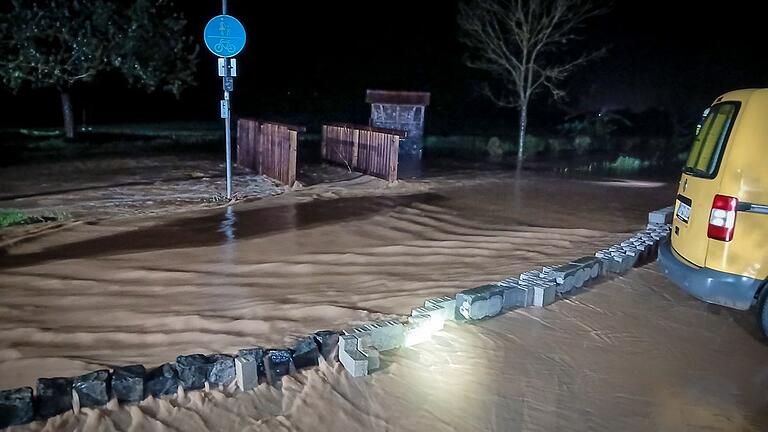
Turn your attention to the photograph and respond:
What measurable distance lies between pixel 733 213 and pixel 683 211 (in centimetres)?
79

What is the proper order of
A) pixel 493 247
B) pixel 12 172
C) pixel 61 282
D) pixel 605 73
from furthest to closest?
1. pixel 605 73
2. pixel 12 172
3. pixel 493 247
4. pixel 61 282

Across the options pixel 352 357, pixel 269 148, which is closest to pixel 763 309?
pixel 352 357

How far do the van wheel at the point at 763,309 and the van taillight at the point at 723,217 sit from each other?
1.85ft

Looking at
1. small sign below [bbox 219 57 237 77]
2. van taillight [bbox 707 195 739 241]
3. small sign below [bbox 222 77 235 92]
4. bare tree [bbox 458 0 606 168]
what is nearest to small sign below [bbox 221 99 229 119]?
small sign below [bbox 222 77 235 92]

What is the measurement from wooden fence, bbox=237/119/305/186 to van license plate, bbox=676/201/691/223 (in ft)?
27.3

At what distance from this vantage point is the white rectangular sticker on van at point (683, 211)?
214 inches

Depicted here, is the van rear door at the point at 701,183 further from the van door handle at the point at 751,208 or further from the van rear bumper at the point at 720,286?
the van door handle at the point at 751,208

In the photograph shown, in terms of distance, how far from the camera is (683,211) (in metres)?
5.59

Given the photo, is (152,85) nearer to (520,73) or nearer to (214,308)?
(520,73)

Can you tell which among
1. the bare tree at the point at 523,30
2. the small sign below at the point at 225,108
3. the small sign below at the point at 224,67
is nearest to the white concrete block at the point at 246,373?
the small sign below at the point at 225,108

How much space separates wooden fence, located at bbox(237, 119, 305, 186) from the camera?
1266 centimetres

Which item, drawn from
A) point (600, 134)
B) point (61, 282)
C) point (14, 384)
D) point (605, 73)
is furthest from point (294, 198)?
point (605, 73)

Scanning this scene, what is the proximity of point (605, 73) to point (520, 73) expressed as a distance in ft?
31.9

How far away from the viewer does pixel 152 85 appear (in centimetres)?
1961
